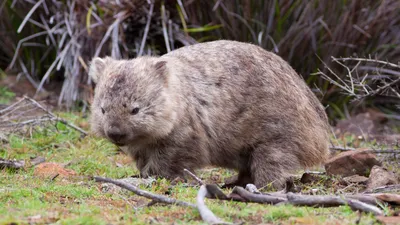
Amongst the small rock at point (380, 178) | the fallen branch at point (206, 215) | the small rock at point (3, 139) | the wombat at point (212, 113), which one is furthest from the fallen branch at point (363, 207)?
the small rock at point (3, 139)

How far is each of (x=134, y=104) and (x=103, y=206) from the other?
1177 mm

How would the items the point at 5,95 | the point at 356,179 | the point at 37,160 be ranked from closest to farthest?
the point at 356,179 → the point at 37,160 → the point at 5,95

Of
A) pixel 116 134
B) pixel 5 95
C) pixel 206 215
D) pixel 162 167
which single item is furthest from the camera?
pixel 5 95

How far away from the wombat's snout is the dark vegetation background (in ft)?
11.2

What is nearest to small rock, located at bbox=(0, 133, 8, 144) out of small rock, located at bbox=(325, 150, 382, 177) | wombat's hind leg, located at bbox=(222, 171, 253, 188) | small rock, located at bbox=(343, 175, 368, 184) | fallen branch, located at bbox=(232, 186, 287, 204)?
wombat's hind leg, located at bbox=(222, 171, 253, 188)

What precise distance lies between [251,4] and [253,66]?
10.2ft

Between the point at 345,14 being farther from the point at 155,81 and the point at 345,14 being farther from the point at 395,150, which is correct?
the point at 155,81

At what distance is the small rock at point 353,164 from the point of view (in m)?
5.38

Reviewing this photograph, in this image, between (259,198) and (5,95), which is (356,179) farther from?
(5,95)

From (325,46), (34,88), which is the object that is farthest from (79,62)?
(325,46)

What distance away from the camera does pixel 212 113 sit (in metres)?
5.18

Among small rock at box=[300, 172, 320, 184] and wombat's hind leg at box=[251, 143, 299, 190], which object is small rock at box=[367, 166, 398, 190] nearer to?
small rock at box=[300, 172, 320, 184]

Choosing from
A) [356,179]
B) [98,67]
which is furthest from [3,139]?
[356,179]

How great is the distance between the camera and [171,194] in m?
4.37
